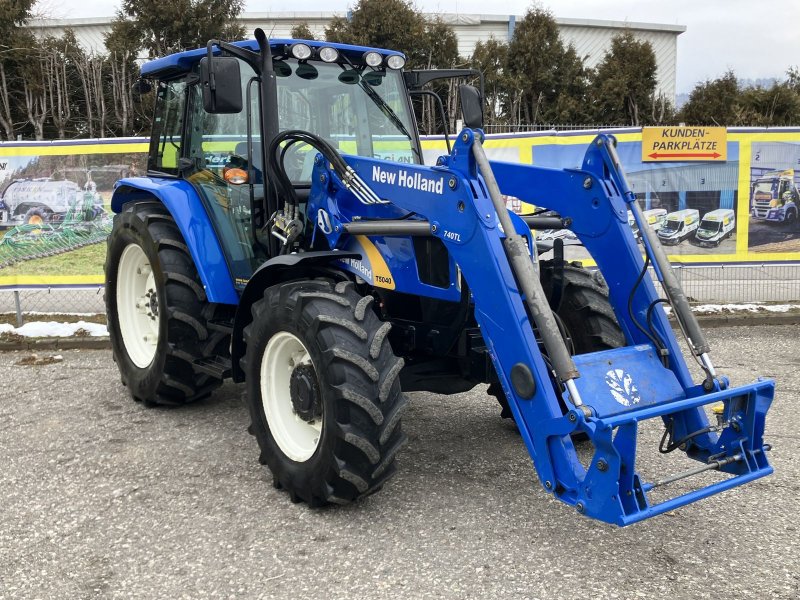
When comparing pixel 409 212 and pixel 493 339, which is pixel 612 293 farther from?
pixel 409 212

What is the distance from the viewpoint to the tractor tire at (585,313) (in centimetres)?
432

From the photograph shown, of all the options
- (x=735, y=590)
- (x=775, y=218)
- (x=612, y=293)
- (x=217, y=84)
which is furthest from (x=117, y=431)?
(x=775, y=218)

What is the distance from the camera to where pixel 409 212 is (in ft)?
12.9

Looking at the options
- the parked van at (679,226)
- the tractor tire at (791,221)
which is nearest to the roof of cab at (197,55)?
the parked van at (679,226)

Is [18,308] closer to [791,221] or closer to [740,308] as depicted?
[740,308]

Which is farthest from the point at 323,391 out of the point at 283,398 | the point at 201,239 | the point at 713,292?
the point at 713,292

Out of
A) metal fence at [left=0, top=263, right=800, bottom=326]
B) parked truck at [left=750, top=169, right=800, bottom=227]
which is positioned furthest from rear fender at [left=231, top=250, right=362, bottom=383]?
parked truck at [left=750, top=169, right=800, bottom=227]

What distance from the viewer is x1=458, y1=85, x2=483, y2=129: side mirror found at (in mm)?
5016

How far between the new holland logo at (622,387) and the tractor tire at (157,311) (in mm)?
2830

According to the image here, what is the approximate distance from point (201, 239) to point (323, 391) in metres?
1.84

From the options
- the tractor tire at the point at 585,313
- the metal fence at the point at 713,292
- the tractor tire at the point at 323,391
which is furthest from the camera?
the metal fence at the point at 713,292

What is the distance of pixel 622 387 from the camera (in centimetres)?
340

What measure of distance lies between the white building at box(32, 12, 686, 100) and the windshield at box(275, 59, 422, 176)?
1841 centimetres

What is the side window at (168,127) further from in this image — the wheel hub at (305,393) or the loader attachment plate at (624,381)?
the loader attachment plate at (624,381)
